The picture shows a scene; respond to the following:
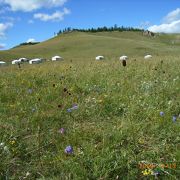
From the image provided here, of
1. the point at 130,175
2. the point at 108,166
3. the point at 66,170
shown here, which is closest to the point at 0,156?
the point at 66,170

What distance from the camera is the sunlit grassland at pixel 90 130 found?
429 cm

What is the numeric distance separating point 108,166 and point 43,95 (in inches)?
139

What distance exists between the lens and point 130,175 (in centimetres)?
416

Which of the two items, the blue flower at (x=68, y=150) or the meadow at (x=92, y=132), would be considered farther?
the blue flower at (x=68, y=150)

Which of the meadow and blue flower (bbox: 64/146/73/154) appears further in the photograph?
blue flower (bbox: 64/146/73/154)

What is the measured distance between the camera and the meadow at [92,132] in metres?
4.25

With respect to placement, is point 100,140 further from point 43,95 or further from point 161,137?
point 43,95

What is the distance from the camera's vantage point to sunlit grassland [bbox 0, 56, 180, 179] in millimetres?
4285

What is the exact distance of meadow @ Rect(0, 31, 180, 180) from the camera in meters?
4.25

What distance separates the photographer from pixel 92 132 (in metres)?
5.29

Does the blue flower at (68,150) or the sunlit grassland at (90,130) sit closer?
the sunlit grassland at (90,130)

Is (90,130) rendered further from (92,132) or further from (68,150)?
(68,150)

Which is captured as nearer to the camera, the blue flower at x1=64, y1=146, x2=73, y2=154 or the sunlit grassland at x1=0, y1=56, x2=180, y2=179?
the sunlit grassland at x1=0, y1=56, x2=180, y2=179

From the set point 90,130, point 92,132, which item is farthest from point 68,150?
point 90,130
